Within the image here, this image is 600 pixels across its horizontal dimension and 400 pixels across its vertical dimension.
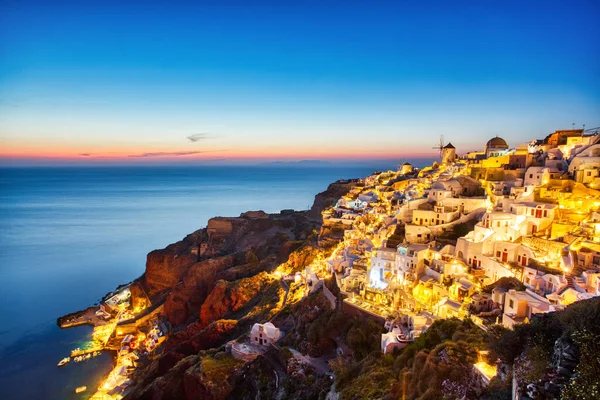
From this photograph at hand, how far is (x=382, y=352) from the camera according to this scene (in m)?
18.7

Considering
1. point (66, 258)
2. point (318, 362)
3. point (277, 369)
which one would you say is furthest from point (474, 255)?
point (66, 258)

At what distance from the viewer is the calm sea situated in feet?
113

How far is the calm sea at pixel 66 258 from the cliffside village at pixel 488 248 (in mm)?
26572

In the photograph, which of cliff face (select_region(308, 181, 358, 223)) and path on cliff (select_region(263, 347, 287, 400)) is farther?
A: cliff face (select_region(308, 181, 358, 223))

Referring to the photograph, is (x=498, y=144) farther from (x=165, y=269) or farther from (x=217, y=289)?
(x=165, y=269)

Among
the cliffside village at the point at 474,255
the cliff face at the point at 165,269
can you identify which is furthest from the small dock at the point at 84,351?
the cliff face at the point at 165,269

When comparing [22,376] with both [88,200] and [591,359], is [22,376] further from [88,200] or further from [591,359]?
[88,200]

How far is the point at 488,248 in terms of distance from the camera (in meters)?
22.5

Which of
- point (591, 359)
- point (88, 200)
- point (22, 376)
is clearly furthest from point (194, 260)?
point (88, 200)

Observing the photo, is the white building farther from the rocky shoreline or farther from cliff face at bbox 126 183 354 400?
the rocky shoreline

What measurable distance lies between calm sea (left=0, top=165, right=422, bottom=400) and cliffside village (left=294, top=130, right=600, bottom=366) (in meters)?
26.6

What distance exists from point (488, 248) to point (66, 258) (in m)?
71.9

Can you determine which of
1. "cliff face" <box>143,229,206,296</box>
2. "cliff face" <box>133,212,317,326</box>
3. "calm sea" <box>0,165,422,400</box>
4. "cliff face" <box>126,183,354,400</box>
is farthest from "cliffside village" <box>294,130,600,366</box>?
"calm sea" <box>0,165,422,400</box>

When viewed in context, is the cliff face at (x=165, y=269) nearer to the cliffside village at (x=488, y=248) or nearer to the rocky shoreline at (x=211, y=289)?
the rocky shoreline at (x=211, y=289)
